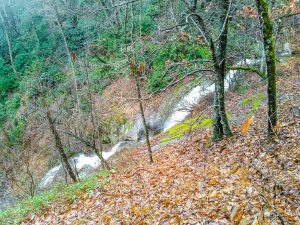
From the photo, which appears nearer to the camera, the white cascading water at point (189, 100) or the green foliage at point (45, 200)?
the green foliage at point (45, 200)

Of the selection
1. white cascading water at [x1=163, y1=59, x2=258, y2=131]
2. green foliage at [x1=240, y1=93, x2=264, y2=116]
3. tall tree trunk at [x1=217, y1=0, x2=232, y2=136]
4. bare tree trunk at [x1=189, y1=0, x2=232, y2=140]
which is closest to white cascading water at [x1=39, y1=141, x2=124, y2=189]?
white cascading water at [x1=163, y1=59, x2=258, y2=131]

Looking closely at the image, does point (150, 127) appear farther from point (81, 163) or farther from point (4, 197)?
point (4, 197)

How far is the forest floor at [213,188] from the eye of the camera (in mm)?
4750

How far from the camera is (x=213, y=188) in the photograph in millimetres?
6078

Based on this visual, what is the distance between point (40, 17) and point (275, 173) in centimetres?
3465

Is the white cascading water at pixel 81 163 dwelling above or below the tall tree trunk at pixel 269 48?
below

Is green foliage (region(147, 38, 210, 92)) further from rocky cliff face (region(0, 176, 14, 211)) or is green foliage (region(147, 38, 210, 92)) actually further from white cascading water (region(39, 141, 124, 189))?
rocky cliff face (region(0, 176, 14, 211))

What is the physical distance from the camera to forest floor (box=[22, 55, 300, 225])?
4.75m

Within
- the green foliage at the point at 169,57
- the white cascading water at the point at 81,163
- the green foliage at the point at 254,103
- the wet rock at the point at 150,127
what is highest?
the green foliage at the point at 169,57

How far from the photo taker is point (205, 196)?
5.79m

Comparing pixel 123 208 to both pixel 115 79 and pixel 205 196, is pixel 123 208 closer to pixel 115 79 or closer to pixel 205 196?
pixel 205 196

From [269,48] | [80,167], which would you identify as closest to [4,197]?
[80,167]

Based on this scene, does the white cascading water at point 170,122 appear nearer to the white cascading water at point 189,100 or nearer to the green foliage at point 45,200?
the white cascading water at point 189,100

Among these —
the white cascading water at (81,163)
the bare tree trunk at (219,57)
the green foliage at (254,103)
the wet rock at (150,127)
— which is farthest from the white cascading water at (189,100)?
the bare tree trunk at (219,57)
